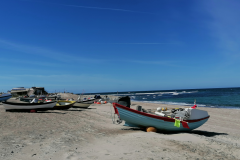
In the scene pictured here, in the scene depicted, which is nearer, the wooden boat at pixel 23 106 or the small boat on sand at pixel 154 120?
the small boat on sand at pixel 154 120

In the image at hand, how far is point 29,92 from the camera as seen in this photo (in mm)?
72125

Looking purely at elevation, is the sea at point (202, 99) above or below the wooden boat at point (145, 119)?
below

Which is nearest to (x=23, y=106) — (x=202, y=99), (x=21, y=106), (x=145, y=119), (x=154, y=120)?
(x=21, y=106)

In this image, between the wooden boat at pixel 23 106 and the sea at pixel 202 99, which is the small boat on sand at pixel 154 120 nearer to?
the sea at pixel 202 99

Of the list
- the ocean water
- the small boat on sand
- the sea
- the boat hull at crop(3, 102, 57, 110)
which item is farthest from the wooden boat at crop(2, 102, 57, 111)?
the ocean water

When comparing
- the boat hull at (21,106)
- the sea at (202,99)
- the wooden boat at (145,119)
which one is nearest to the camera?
the wooden boat at (145,119)

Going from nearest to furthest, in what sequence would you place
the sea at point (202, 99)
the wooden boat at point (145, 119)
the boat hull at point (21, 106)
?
the wooden boat at point (145, 119) < the boat hull at point (21, 106) < the sea at point (202, 99)

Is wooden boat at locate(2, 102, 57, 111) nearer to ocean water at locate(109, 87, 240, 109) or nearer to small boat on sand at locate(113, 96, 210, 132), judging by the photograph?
small boat on sand at locate(113, 96, 210, 132)

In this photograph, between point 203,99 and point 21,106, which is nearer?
point 21,106

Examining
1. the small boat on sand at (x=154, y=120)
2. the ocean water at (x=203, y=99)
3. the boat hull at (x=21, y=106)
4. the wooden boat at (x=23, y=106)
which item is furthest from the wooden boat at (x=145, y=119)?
the ocean water at (x=203, y=99)

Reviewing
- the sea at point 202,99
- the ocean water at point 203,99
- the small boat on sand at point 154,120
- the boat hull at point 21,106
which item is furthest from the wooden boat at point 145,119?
the ocean water at point 203,99

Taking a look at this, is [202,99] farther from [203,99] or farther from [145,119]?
[145,119]

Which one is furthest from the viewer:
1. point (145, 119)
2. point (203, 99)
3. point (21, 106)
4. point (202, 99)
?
point (202, 99)

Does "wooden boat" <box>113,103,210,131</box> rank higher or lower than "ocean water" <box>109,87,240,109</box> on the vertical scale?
higher
